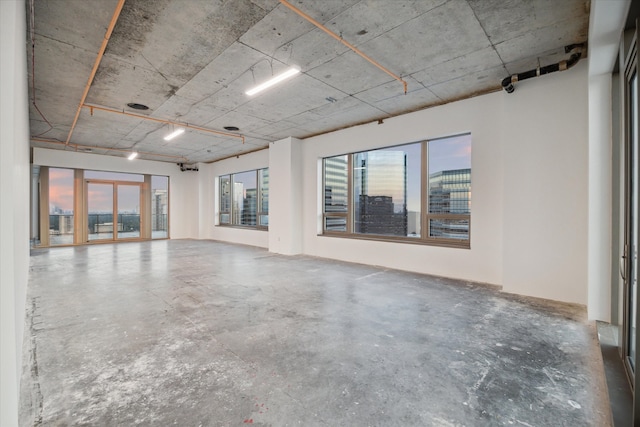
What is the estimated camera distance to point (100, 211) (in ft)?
34.0

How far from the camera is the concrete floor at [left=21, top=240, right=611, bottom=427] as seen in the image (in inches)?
69.6

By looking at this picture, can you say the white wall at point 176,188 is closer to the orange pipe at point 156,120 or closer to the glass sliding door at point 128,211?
the glass sliding door at point 128,211

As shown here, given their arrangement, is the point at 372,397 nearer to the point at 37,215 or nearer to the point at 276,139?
the point at 276,139

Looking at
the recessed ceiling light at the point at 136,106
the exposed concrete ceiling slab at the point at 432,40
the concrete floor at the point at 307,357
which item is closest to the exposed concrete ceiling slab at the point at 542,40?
the exposed concrete ceiling slab at the point at 432,40

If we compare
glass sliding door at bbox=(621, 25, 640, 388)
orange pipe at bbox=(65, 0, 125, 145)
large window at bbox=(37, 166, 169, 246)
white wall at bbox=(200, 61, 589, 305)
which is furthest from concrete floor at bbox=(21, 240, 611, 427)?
large window at bbox=(37, 166, 169, 246)

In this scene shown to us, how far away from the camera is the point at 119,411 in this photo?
176 cm

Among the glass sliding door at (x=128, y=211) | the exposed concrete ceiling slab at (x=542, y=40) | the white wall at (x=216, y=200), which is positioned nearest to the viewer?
the exposed concrete ceiling slab at (x=542, y=40)

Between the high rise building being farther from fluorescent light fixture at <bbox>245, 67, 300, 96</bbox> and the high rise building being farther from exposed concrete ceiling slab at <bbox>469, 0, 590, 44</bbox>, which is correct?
fluorescent light fixture at <bbox>245, 67, 300, 96</bbox>

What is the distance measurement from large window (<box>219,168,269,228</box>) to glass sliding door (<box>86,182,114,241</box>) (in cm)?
385

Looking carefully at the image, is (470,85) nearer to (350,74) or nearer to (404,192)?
(350,74)

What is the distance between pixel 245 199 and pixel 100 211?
520 cm

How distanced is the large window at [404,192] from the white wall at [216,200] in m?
2.83

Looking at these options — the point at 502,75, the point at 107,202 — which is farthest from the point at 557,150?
the point at 107,202

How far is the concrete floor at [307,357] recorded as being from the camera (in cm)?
177
